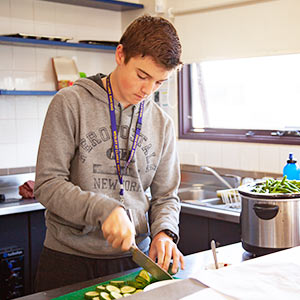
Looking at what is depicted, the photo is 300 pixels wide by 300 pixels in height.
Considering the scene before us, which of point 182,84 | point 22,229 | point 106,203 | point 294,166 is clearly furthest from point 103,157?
point 182,84

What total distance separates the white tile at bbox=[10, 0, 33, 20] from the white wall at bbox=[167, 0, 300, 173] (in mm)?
1041

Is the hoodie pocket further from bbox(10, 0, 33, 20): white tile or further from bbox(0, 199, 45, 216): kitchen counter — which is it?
bbox(10, 0, 33, 20): white tile

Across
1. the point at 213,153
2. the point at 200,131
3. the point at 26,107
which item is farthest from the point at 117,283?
the point at 200,131

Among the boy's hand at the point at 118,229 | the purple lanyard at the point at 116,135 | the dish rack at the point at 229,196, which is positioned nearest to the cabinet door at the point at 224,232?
the dish rack at the point at 229,196

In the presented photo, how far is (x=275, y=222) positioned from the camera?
6.34 feet

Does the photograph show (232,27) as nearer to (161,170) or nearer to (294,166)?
(294,166)

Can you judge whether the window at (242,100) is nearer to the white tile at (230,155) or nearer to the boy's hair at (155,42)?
the white tile at (230,155)

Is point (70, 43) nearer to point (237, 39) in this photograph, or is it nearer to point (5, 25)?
point (5, 25)

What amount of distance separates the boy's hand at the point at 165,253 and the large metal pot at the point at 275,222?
13.9 inches

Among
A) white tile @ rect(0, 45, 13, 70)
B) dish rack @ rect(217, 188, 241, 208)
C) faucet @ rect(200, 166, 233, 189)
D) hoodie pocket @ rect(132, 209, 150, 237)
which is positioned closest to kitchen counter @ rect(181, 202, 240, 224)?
dish rack @ rect(217, 188, 241, 208)

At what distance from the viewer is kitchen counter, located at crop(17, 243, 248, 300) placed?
1.22 m

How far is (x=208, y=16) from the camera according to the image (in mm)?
3793

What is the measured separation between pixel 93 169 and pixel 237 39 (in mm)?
2159

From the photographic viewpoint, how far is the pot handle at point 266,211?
6.34ft
